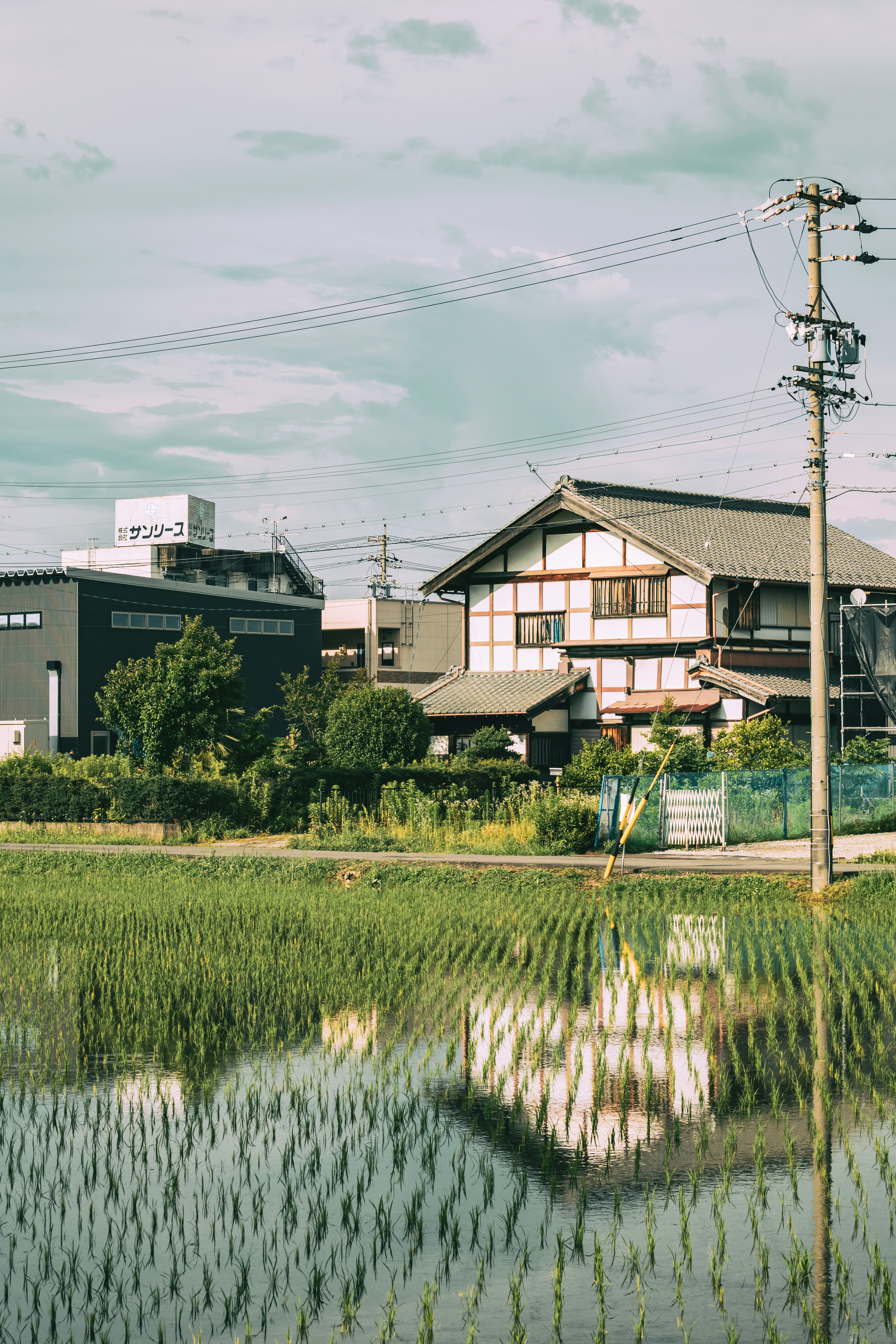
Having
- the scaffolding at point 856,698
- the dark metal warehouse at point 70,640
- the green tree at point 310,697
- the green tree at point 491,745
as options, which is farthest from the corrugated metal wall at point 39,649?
the scaffolding at point 856,698

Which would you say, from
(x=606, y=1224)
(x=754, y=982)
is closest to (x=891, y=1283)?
(x=606, y=1224)

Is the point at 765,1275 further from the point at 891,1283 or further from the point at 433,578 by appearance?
the point at 433,578

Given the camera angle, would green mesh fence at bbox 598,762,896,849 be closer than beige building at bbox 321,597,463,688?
Yes

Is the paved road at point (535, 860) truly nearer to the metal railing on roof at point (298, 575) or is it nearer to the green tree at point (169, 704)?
the green tree at point (169, 704)

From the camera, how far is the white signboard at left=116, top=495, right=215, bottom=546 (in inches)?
3196

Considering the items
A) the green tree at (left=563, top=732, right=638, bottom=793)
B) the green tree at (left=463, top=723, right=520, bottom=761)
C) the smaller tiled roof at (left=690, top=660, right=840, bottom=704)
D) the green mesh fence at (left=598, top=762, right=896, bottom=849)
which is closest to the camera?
the green mesh fence at (left=598, top=762, right=896, bottom=849)

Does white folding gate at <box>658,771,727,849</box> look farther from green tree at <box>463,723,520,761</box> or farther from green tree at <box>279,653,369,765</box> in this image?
green tree at <box>279,653,369,765</box>

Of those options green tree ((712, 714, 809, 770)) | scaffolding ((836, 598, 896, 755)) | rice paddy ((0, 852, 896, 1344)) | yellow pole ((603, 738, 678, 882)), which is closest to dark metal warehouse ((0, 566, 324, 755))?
scaffolding ((836, 598, 896, 755))

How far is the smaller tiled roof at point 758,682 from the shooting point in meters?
36.2

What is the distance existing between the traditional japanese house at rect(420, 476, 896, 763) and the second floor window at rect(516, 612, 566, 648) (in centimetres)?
5

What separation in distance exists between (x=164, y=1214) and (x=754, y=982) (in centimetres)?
758

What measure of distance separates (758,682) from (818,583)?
1773cm

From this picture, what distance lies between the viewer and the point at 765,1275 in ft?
18.9

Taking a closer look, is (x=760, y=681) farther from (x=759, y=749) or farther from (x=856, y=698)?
(x=759, y=749)
